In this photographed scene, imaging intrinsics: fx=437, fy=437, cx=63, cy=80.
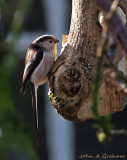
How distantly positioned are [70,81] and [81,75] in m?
0.07

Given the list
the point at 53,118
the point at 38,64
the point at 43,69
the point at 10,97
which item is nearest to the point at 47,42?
the point at 38,64

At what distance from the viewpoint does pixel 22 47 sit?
6.11m

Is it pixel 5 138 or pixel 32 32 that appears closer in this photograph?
pixel 5 138

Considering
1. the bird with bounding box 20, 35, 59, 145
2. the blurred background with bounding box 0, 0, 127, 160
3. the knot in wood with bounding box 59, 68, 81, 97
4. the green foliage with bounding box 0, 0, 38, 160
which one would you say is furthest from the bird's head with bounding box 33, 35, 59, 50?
the blurred background with bounding box 0, 0, 127, 160

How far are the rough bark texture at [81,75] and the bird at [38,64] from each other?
0.12m

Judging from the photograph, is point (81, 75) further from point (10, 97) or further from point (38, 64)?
point (10, 97)

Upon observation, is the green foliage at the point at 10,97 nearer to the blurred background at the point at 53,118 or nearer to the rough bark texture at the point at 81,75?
the rough bark texture at the point at 81,75

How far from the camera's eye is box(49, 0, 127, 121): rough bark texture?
231 centimetres

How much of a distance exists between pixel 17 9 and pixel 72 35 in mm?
1788

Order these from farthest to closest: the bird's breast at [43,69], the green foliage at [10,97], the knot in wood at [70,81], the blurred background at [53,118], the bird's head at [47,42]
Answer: the blurred background at [53,118]
the bird's head at [47,42]
the bird's breast at [43,69]
the knot in wood at [70,81]
the green foliage at [10,97]

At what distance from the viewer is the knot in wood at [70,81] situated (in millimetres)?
2299

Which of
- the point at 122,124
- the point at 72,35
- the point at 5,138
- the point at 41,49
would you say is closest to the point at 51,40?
the point at 41,49

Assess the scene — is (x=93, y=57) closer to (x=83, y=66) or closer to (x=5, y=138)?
(x=83, y=66)

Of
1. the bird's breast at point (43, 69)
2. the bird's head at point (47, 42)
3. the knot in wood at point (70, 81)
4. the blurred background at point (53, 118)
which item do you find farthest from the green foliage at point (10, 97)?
the blurred background at point (53, 118)
